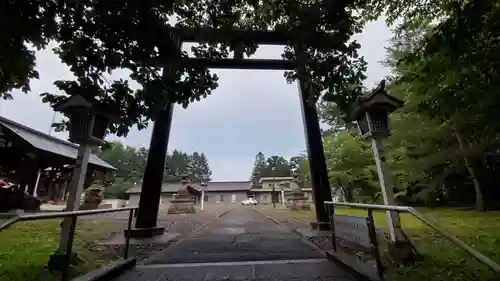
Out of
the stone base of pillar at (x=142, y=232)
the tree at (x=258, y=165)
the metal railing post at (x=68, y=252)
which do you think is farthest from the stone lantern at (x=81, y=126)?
the tree at (x=258, y=165)

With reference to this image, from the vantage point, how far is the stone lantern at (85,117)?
393 centimetres

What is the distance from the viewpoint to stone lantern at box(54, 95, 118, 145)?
393 cm

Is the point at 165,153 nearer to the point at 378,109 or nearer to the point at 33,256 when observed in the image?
the point at 33,256

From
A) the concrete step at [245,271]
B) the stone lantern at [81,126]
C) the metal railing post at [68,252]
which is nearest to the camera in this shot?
the metal railing post at [68,252]

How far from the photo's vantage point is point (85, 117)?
13.3 ft

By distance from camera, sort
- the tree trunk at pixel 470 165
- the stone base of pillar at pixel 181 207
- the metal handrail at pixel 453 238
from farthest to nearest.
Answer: the stone base of pillar at pixel 181 207, the tree trunk at pixel 470 165, the metal handrail at pixel 453 238

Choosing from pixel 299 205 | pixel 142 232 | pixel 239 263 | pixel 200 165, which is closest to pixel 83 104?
pixel 239 263

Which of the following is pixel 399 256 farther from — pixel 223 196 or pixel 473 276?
pixel 223 196

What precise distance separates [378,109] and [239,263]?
9.36 ft

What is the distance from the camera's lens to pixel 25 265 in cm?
373

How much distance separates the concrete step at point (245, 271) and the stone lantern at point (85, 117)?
1.87 m

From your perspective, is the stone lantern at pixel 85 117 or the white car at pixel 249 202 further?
A: the white car at pixel 249 202

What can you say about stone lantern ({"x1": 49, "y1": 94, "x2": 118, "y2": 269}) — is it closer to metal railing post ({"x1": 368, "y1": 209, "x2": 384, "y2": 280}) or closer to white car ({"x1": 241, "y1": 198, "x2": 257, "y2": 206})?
metal railing post ({"x1": 368, "y1": 209, "x2": 384, "y2": 280})

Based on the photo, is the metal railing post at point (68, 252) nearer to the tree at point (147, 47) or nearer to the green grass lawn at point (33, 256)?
the green grass lawn at point (33, 256)
